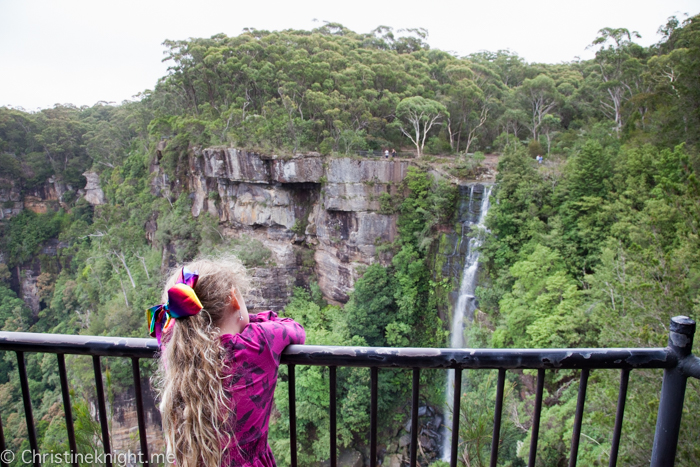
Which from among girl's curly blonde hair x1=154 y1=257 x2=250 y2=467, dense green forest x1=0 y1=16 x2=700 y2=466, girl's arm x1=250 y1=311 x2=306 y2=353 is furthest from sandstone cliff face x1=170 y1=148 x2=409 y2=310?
girl's curly blonde hair x1=154 y1=257 x2=250 y2=467

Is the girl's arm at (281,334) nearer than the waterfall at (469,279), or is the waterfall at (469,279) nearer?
the girl's arm at (281,334)

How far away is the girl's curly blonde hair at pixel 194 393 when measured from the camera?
4.09 feet

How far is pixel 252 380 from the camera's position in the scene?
4.51ft

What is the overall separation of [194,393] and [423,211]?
17.4m

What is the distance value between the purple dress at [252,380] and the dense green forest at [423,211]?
1874mm

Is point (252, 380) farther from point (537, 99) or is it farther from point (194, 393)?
point (537, 99)

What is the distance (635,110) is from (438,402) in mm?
15477

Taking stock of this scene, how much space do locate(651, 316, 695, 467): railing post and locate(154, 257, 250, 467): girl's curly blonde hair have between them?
1.45 meters

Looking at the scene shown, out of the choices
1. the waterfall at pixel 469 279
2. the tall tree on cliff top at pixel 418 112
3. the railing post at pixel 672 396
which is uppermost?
the tall tree on cliff top at pixel 418 112

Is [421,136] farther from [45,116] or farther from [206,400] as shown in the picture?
[45,116]

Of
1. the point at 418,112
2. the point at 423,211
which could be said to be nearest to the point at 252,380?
the point at 423,211

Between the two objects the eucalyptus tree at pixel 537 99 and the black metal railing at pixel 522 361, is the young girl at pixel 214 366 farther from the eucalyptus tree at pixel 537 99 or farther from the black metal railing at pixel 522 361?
the eucalyptus tree at pixel 537 99

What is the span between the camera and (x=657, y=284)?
7.96 m

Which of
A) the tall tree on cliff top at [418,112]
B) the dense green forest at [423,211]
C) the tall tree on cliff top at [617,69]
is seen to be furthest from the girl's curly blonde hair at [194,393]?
the tall tree on cliff top at [617,69]
